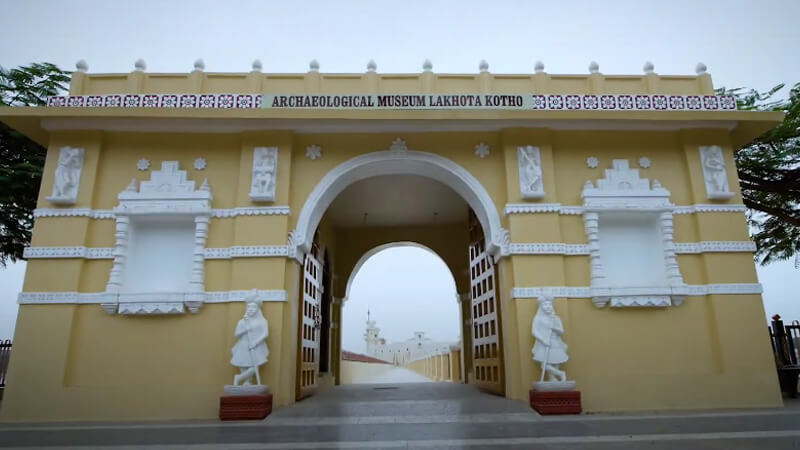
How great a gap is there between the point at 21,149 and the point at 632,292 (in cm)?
1195

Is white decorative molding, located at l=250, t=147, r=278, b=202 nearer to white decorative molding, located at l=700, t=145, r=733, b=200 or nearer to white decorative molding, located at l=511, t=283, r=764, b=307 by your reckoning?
white decorative molding, located at l=511, t=283, r=764, b=307

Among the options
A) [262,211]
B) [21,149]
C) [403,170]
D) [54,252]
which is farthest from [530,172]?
[21,149]

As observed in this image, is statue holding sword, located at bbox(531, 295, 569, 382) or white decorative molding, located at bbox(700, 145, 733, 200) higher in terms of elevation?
white decorative molding, located at bbox(700, 145, 733, 200)

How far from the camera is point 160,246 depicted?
763cm

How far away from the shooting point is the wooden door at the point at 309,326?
826 cm

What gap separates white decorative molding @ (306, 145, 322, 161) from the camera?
26.3 ft

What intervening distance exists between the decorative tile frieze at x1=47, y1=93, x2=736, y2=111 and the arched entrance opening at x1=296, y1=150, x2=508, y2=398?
1.71 metres

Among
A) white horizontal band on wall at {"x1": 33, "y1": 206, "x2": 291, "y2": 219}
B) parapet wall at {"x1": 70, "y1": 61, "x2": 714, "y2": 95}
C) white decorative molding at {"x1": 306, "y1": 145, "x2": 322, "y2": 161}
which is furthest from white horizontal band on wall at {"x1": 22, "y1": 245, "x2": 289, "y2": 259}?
parapet wall at {"x1": 70, "y1": 61, "x2": 714, "y2": 95}

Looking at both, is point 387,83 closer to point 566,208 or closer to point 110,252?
point 566,208

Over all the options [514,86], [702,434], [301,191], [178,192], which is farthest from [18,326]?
[702,434]

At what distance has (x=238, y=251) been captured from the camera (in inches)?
289

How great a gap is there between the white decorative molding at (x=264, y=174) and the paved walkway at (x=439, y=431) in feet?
10.2

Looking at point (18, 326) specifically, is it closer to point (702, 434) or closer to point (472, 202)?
point (472, 202)

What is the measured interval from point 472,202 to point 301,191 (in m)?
2.80
